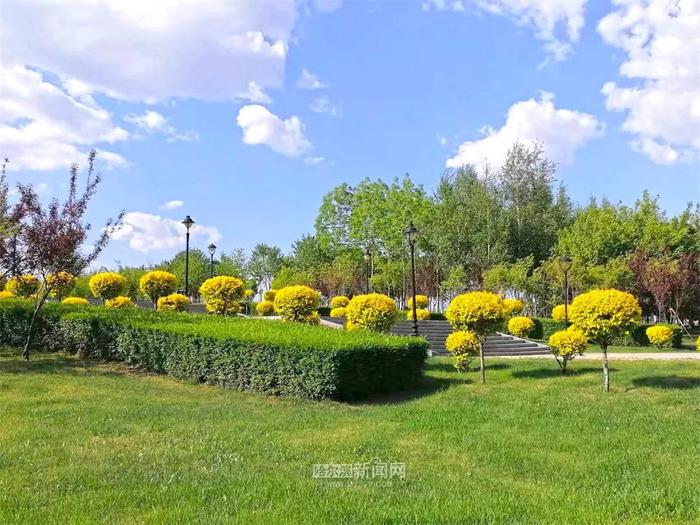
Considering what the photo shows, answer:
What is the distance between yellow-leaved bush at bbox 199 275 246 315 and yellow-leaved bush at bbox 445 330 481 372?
7149 mm

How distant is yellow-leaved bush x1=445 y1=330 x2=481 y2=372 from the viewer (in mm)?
11492

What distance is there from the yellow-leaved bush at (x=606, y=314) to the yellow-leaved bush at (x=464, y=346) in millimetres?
2457

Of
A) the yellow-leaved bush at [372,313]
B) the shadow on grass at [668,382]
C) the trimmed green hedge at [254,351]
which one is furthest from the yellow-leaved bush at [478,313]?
the shadow on grass at [668,382]

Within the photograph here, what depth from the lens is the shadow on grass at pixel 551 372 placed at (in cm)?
1118

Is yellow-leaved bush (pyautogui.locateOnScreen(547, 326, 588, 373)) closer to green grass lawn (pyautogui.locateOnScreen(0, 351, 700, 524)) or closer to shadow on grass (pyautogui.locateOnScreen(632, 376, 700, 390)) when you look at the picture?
green grass lawn (pyautogui.locateOnScreen(0, 351, 700, 524))

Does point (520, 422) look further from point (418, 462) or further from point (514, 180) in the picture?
point (514, 180)

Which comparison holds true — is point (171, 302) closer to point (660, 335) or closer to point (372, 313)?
point (372, 313)

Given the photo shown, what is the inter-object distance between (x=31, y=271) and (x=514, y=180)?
31894 millimetres

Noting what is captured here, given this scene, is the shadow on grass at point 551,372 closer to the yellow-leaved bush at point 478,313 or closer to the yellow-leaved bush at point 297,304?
the yellow-leaved bush at point 478,313

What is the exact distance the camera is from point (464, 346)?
1149cm

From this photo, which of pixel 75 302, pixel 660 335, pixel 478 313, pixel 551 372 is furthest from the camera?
pixel 660 335

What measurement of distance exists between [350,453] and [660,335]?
18.2 metres

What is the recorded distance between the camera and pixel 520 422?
705 cm

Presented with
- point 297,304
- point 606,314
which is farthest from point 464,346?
point 297,304
